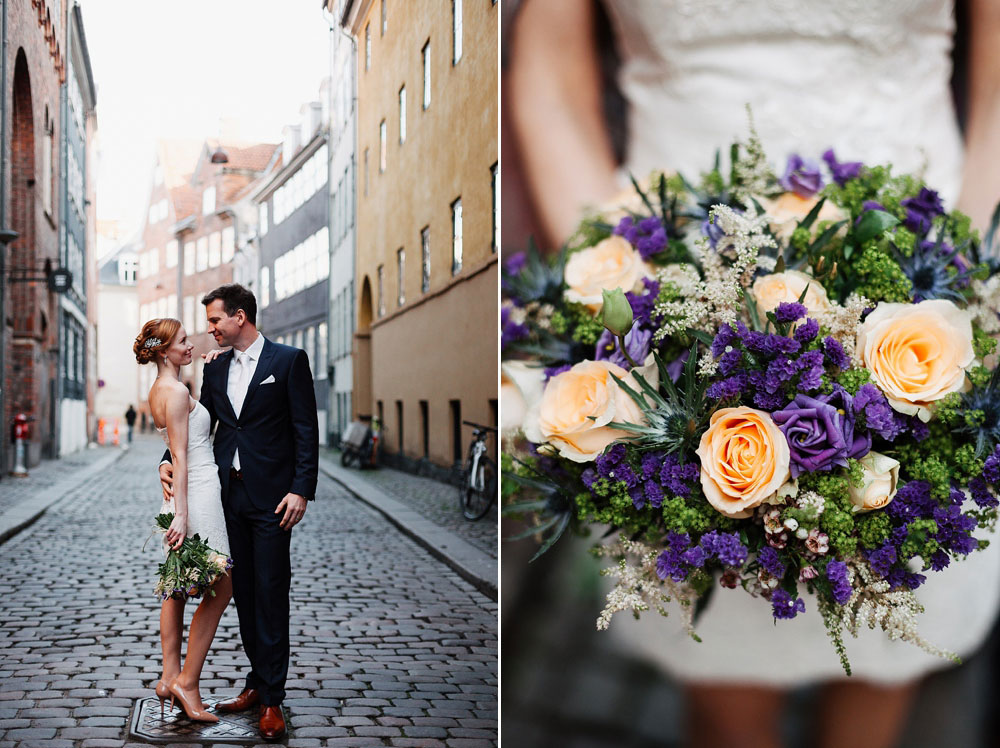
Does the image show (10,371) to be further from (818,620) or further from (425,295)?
(818,620)

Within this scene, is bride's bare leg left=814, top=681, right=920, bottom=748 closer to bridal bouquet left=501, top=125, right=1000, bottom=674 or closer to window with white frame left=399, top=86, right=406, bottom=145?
bridal bouquet left=501, top=125, right=1000, bottom=674

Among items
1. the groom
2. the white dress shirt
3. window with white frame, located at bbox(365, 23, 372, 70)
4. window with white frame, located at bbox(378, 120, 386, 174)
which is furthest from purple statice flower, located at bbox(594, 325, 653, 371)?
window with white frame, located at bbox(378, 120, 386, 174)

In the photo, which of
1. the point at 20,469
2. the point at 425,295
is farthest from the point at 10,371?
the point at 425,295

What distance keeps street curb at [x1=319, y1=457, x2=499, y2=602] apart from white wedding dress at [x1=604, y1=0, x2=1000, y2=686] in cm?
437

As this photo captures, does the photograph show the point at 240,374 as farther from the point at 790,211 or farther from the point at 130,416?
the point at 130,416

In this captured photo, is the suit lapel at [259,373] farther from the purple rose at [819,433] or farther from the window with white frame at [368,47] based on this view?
the purple rose at [819,433]

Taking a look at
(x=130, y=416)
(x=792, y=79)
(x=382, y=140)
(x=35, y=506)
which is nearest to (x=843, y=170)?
(x=792, y=79)

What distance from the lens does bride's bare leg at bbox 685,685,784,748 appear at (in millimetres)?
2258

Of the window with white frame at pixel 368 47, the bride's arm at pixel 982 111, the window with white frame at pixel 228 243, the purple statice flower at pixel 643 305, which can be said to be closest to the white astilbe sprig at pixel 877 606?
the purple statice flower at pixel 643 305

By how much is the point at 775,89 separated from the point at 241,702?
2.77 meters

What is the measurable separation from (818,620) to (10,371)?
18152 millimetres

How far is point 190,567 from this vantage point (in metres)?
3.78

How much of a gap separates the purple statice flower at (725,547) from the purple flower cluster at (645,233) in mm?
603

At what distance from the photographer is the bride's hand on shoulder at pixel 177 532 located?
12.3ft
